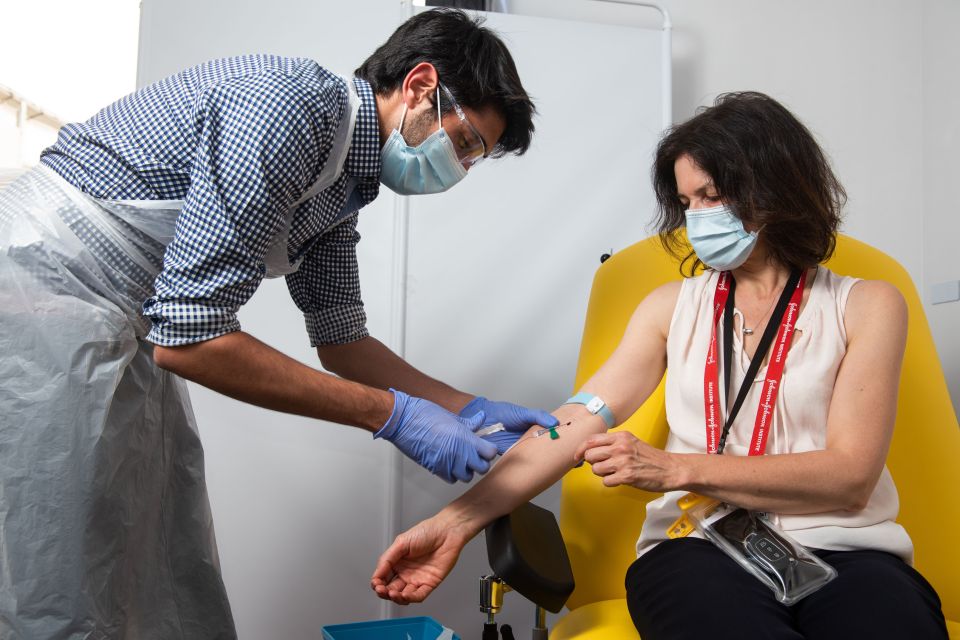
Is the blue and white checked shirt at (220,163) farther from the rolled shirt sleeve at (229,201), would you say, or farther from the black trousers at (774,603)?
the black trousers at (774,603)

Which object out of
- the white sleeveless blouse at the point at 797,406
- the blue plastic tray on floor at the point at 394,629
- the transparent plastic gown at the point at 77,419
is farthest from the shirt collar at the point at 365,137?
the blue plastic tray on floor at the point at 394,629

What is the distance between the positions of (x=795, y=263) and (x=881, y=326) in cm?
20

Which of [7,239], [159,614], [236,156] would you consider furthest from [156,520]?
[236,156]

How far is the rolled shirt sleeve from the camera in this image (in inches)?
44.1

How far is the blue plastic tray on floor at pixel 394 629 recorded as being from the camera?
1.71 metres

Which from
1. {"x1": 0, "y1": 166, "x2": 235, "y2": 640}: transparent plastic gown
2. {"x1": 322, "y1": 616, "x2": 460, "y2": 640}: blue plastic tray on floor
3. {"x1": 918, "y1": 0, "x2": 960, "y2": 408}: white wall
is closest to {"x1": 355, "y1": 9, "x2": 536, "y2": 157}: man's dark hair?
{"x1": 0, "y1": 166, "x2": 235, "y2": 640}: transparent plastic gown

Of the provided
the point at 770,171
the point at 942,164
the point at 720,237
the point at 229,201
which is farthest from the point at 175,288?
the point at 942,164

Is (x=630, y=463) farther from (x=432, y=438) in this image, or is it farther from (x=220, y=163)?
(x=220, y=163)

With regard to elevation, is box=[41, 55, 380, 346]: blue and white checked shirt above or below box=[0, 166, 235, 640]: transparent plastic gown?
above

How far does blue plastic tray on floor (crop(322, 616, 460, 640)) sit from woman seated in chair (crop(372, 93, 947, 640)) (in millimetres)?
546

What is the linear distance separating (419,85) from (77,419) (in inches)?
30.1

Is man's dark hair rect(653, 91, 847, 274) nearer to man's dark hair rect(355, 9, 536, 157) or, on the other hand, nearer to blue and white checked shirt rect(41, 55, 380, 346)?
man's dark hair rect(355, 9, 536, 157)

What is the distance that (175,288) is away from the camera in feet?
3.67

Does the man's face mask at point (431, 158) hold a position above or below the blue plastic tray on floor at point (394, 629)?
above
